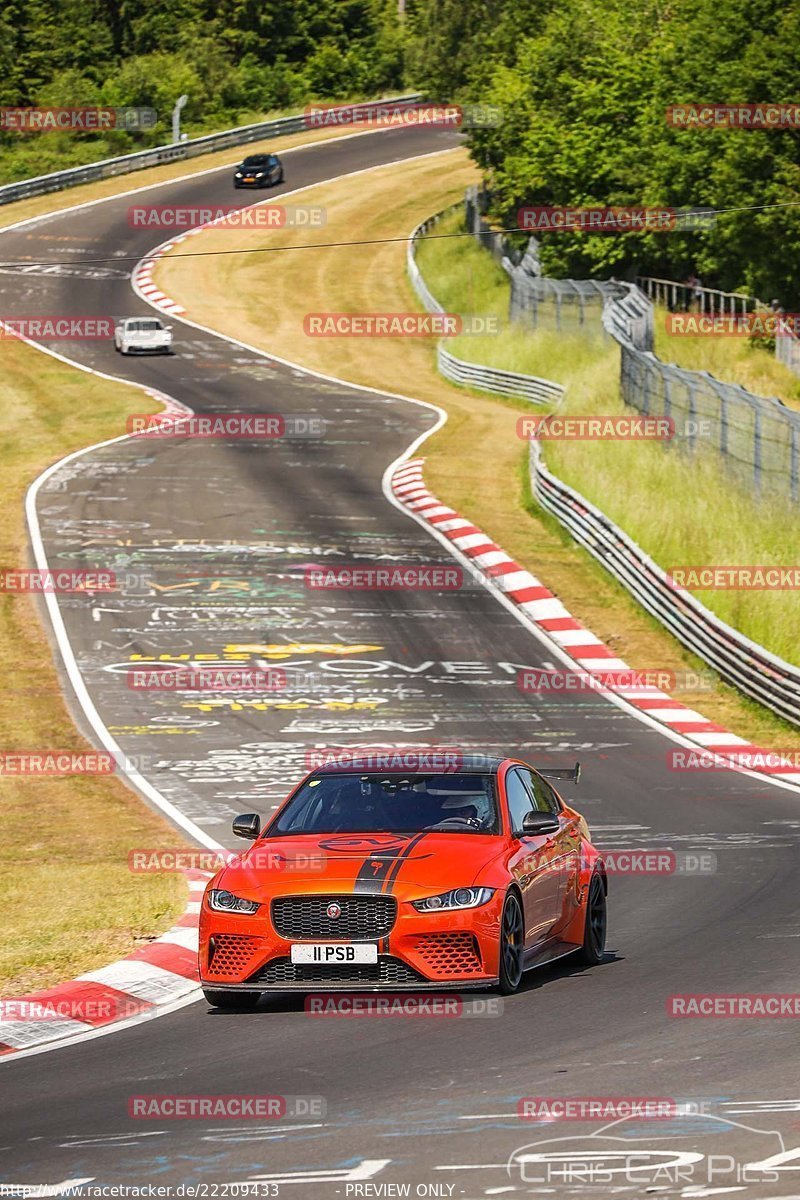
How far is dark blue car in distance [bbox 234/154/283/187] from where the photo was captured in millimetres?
81812

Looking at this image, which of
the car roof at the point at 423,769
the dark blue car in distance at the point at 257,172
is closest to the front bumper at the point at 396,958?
the car roof at the point at 423,769

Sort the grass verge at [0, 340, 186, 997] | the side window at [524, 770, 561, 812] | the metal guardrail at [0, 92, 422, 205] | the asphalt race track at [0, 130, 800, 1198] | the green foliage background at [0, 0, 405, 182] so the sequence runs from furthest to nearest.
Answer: the green foliage background at [0, 0, 405, 182] → the metal guardrail at [0, 92, 422, 205] → the grass verge at [0, 340, 186, 997] → the side window at [524, 770, 561, 812] → the asphalt race track at [0, 130, 800, 1198]

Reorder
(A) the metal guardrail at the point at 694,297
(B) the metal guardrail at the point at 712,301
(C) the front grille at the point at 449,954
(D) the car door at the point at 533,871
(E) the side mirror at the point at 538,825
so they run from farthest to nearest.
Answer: (A) the metal guardrail at the point at 694,297 → (B) the metal guardrail at the point at 712,301 → (E) the side mirror at the point at 538,825 → (D) the car door at the point at 533,871 → (C) the front grille at the point at 449,954

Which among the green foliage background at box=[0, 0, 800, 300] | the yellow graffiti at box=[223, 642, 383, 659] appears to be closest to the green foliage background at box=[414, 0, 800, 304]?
the green foliage background at box=[0, 0, 800, 300]

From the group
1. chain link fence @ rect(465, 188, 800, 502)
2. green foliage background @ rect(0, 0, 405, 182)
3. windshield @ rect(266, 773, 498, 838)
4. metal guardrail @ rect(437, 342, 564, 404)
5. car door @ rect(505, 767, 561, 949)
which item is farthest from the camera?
green foliage background @ rect(0, 0, 405, 182)

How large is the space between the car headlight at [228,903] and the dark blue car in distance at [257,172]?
2874 inches

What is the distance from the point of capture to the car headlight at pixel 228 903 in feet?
36.8

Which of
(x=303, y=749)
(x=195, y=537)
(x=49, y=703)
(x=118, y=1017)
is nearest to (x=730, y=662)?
(x=303, y=749)

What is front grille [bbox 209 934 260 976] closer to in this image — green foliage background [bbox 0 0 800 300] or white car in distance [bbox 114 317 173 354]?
green foliage background [bbox 0 0 800 300]

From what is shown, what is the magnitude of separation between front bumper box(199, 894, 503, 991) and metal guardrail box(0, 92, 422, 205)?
75286mm

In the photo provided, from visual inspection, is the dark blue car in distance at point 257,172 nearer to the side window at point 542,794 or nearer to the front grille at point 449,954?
the side window at point 542,794

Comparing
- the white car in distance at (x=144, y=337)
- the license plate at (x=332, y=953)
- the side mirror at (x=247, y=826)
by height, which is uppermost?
the side mirror at (x=247, y=826)

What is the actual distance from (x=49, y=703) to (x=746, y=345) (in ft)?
90.9

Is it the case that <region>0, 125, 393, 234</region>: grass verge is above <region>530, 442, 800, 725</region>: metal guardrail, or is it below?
below
